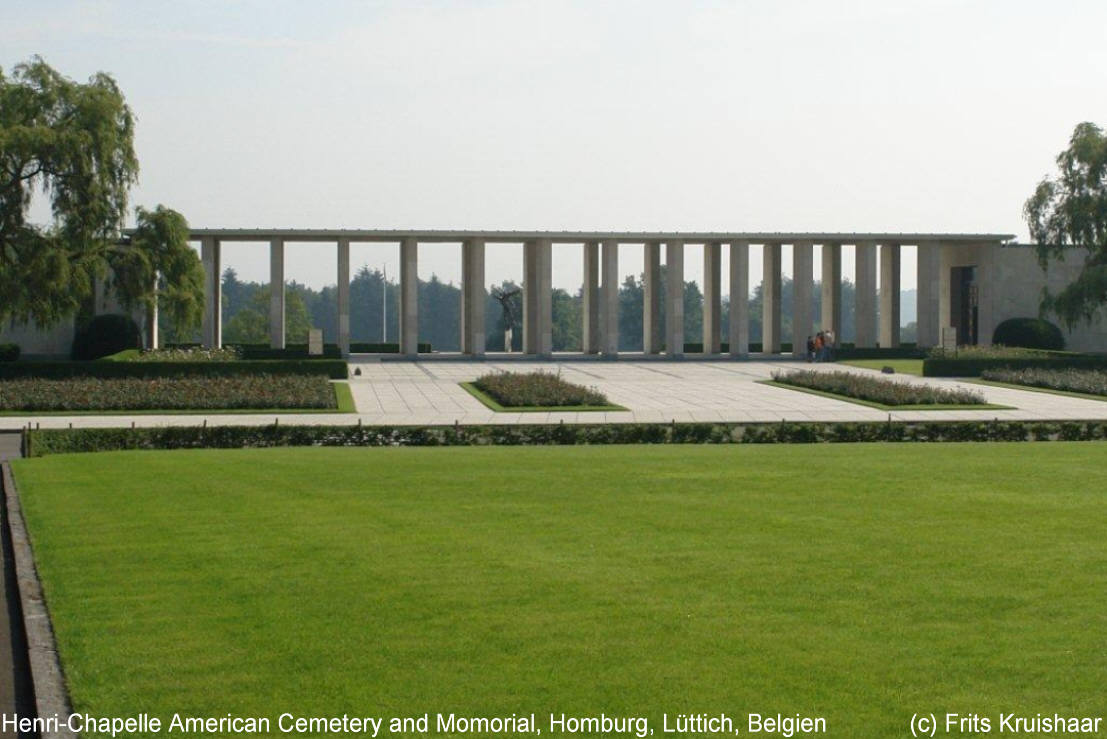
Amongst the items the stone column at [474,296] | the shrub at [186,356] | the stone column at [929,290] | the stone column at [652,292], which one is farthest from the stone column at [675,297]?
the shrub at [186,356]

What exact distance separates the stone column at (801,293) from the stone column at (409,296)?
1623cm

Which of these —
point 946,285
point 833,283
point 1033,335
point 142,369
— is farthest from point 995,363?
point 142,369

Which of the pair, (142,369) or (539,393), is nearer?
(539,393)

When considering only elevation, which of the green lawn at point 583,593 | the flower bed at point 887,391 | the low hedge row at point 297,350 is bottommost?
the green lawn at point 583,593

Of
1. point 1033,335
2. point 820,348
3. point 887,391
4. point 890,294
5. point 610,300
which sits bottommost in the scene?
point 887,391

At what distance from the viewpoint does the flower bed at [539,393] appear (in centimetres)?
3416

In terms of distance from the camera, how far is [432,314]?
15950 cm

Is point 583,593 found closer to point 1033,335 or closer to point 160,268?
point 160,268

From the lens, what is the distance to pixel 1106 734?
7039mm

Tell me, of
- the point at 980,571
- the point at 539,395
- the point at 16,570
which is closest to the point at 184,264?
the point at 539,395

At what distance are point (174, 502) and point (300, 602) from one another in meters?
5.74

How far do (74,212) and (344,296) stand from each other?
61.4ft

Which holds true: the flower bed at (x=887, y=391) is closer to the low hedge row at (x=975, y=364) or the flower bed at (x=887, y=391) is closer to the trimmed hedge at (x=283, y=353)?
the low hedge row at (x=975, y=364)

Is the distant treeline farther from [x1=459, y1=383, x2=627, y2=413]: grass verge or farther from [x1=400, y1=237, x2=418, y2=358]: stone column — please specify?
[x1=459, y1=383, x2=627, y2=413]: grass verge
